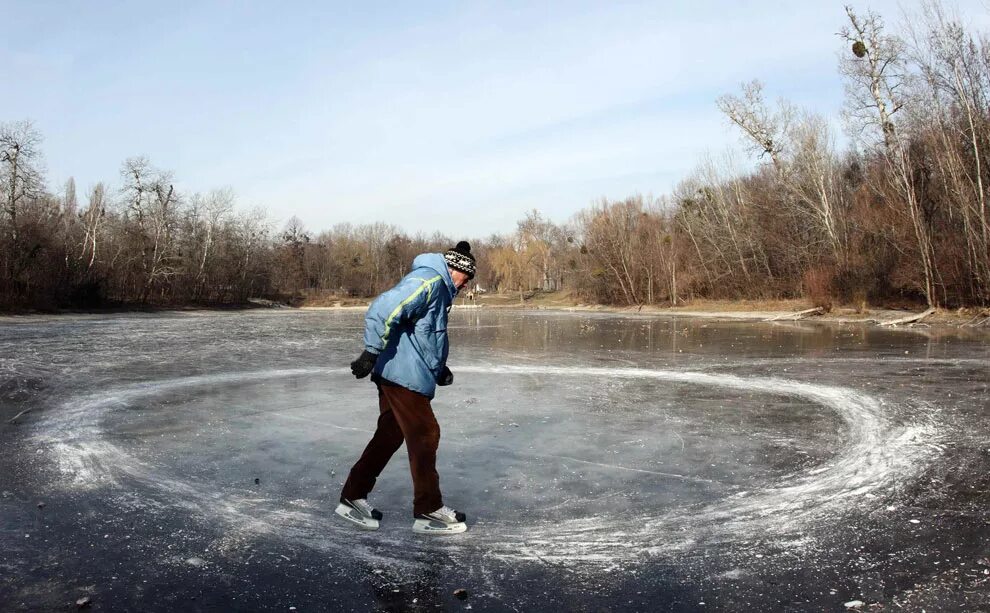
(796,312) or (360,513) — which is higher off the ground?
(796,312)

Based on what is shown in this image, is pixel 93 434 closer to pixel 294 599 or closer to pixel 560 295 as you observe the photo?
pixel 294 599

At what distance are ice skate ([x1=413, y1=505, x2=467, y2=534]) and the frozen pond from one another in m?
0.12

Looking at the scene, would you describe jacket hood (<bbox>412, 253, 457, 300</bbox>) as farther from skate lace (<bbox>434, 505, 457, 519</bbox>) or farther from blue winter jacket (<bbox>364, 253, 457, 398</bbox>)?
skate lace (<bbox>434, 505, 457, 519</bbox>)

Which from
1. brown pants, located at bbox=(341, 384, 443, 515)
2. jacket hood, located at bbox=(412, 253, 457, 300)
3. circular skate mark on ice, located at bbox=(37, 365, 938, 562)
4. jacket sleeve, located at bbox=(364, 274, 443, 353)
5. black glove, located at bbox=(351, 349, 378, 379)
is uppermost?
jacket hood, located at bbox=(412, 253, 457, 300)

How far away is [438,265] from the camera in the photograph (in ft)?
15.1

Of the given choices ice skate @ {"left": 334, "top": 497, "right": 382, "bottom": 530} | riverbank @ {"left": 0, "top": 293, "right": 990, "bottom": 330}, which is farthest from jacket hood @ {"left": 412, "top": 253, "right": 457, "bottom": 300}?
riverbank @ {"left": 0, "top": 293, "right": 990, "bottom": 330}

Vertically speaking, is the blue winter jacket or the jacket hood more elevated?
the jacket hood

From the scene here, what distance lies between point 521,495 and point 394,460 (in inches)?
64.7

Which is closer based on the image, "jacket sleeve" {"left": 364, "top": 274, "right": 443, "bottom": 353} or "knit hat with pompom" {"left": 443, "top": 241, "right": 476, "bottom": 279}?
"jacket sleeve" {"left": 364, "top": 274, "right": 443, "bottom": 353}

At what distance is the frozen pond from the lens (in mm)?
3699

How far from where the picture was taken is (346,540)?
444cm

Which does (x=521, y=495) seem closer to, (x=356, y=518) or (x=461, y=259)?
(x=356, y=518)

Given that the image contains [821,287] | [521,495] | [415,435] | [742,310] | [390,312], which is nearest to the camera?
[390,312]

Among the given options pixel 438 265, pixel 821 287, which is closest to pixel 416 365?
pixel 438 265
